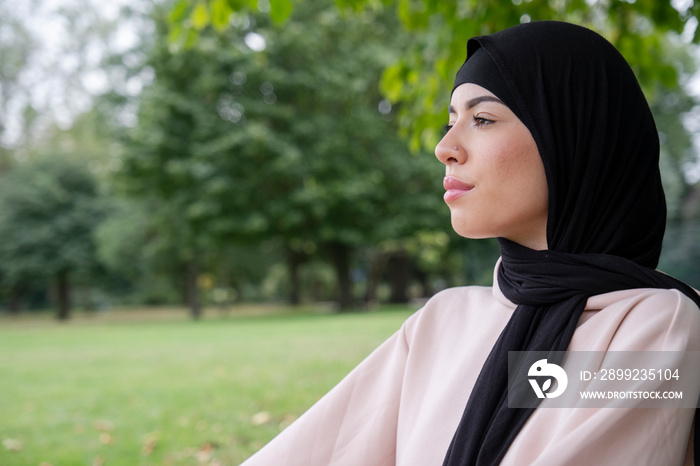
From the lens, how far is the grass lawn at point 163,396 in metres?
4.46

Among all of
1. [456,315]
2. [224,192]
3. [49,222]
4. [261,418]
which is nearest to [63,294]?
[49,222]

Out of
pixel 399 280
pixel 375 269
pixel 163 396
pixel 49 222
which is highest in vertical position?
pixel 49 222

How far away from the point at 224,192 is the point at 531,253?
19.6m

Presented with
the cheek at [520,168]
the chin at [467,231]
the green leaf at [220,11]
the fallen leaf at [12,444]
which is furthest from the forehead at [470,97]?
the fallen leaf at [12,444]

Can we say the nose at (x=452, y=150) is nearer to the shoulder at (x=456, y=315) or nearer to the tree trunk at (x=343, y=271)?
the shoulder at (x=456, y=315)

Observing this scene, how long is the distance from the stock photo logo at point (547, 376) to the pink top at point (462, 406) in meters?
0.04

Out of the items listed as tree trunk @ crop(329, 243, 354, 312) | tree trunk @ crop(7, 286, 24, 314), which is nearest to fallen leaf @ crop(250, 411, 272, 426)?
tree trunk @ crop(329, 243, 354, 312)

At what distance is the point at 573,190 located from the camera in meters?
1.23

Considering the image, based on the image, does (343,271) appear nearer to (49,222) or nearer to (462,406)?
(49,222)

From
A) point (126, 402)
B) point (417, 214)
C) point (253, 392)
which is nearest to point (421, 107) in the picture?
point (253, 392)

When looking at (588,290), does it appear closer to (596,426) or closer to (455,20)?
(596,426)

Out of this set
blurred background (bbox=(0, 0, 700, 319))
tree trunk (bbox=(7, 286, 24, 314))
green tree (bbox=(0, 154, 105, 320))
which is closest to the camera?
blurred background (bbox=(0, 0, 700, 319))

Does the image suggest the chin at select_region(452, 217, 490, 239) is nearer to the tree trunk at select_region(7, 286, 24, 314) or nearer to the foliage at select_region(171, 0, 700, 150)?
the foliage at select_region(171, 0, 700, 150)
